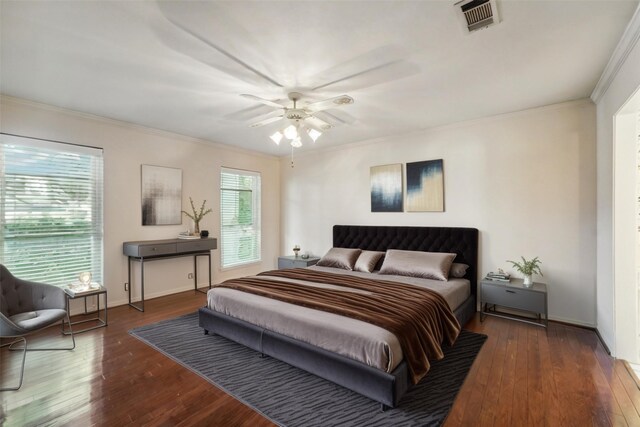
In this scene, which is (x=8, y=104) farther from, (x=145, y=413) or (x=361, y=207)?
(x=361, y=207)

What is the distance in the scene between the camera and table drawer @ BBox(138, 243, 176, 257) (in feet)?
13.0

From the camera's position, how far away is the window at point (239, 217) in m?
5.55

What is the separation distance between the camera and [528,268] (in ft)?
11.4

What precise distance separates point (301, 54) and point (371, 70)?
0.67 metres

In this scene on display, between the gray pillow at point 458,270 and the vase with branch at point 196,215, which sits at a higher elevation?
the vase with branch at point 196,215

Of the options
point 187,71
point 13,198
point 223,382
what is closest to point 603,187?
point 223,382

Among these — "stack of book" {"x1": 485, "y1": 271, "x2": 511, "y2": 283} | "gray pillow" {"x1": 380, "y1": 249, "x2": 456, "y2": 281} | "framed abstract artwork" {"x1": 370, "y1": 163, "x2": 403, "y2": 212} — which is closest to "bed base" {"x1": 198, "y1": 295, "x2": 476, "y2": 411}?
"gray pillow" {"x1": 380, "y1": 249, "x2": 456, "y2": 281}

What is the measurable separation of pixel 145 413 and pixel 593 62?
4566 millimetres

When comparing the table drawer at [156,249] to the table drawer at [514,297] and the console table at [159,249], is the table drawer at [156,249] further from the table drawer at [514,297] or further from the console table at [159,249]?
the table drawer at [514,297]

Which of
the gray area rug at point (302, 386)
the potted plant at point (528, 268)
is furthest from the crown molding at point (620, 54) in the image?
the gray area rug at point (302, 386)

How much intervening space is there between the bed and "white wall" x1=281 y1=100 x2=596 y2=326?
21 centimetres

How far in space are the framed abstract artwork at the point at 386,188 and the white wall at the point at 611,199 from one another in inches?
93.7

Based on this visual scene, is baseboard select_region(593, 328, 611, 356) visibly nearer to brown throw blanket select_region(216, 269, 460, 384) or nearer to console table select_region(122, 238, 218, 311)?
brown throw blanket select_region(216, 269, 460, 384)

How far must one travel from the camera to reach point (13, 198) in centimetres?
326
